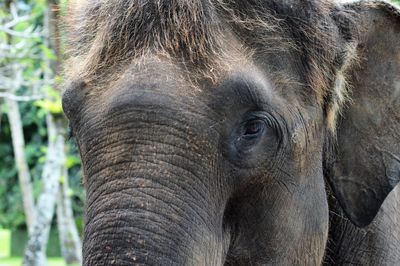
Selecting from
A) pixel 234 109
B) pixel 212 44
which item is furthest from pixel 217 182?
pixel 212 44

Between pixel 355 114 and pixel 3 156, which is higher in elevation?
pixel 355 114

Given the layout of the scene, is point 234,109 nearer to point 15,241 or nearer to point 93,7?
point 93,7

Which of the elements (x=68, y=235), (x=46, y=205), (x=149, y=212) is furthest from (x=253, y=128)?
(x=68, y=235)

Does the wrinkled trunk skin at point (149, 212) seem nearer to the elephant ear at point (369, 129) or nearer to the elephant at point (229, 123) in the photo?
the elephant at point (229, 123)

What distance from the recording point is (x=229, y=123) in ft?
10.6

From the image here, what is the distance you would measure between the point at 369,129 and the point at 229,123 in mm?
909

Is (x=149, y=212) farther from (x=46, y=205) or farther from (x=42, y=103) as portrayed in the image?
(x=46, y=205)

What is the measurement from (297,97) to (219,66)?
0.42m

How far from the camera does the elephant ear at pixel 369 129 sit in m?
3.89

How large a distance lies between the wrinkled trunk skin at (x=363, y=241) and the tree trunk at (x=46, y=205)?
7346 millimetres

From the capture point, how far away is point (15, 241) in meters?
38.4

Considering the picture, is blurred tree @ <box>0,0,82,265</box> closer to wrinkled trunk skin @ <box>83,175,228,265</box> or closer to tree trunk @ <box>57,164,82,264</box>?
Answer: tree trunk @ <box>57,164,82,264</box>

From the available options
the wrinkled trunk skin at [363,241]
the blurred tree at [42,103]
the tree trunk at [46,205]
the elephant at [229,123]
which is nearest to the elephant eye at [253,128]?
the elephant at [229,123]

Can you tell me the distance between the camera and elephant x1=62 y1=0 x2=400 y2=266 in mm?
3045
